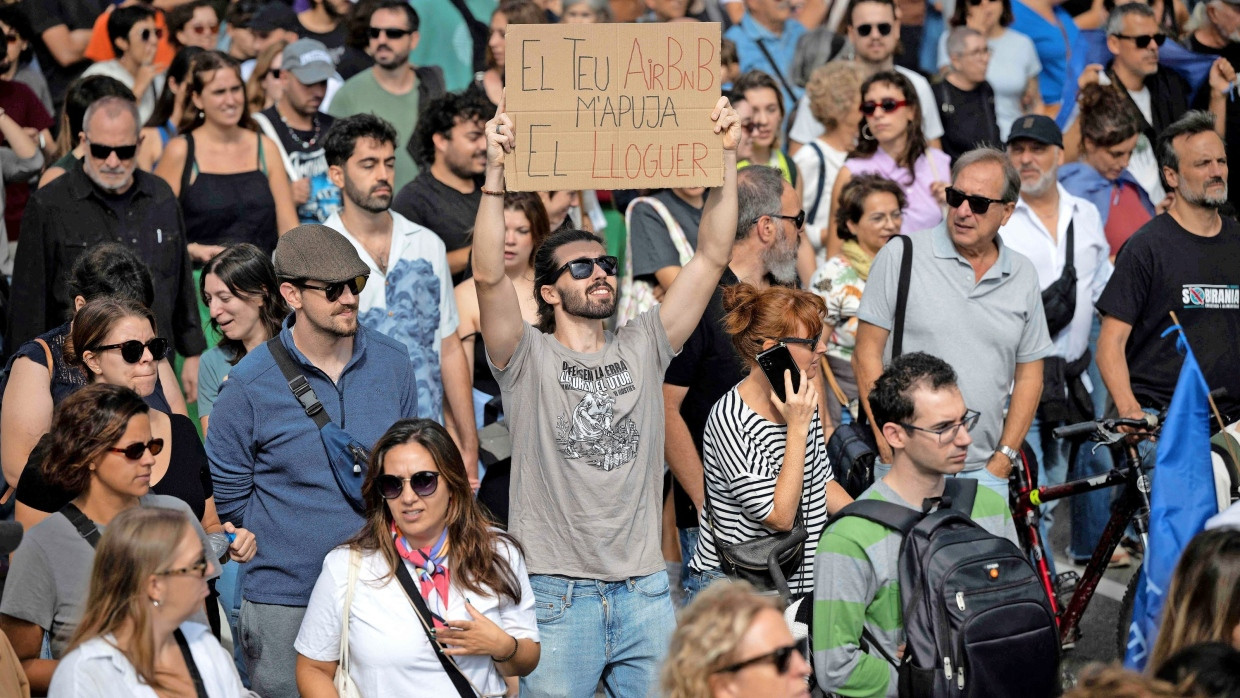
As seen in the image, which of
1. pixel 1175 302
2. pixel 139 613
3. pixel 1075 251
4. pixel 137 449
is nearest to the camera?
pixel 139 613

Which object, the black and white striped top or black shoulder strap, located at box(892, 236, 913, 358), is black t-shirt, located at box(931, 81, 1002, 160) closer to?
black shoulder strap, located at box(892, 236, 913, 358)

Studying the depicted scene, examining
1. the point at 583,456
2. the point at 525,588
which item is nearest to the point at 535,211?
the point at 583,456

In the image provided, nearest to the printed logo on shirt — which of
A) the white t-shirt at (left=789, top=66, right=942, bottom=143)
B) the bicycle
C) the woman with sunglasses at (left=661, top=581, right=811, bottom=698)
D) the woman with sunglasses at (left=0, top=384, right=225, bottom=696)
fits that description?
the bicycle

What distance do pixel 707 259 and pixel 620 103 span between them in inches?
25.0

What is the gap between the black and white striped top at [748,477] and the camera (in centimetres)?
542

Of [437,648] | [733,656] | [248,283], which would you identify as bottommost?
[437,648]

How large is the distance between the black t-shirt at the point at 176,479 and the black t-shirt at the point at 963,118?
6373 millimetres

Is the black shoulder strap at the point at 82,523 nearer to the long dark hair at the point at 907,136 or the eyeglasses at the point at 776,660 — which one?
the eyeglasses at the point at 776,660

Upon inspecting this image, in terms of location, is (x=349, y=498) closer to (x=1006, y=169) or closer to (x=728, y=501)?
(x=728, y=501)

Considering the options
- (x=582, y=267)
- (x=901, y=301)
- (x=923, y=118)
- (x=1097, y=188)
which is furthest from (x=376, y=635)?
(x=923, y=118)

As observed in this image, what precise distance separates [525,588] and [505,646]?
0.25 meters

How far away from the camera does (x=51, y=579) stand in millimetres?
4562

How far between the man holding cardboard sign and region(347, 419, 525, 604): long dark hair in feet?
1.43

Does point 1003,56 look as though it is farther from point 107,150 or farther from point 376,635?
point 376,635
